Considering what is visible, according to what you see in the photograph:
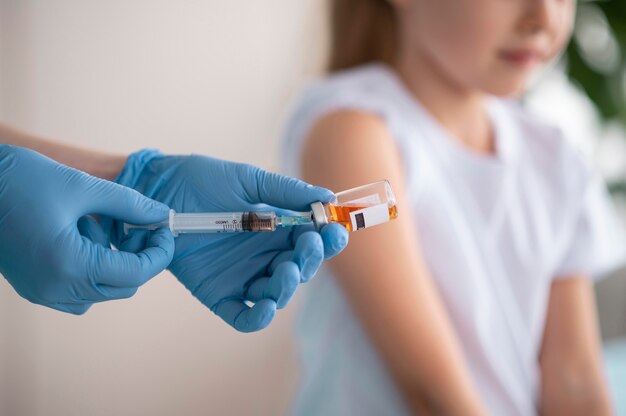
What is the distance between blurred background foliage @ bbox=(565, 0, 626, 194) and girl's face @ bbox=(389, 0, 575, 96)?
83cm

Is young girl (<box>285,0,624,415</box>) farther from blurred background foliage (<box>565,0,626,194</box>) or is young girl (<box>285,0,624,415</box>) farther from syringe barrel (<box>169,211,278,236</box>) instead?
blurred background foliage (<box>565,0,626,194</box>)

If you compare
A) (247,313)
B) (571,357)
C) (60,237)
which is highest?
(60,237)

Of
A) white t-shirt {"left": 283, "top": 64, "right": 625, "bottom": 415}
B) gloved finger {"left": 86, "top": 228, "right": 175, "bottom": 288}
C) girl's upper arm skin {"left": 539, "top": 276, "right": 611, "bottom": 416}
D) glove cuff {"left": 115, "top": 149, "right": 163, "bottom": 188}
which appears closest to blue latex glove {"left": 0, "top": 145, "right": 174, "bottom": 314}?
gloved finger {"left": 86, "top": 228, "right": 175, "bottom": 288}

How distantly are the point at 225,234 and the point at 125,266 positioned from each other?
0.15 metres

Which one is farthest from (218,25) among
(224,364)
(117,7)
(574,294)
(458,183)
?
(574,294)

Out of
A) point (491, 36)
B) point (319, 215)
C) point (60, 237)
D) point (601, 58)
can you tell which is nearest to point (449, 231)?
point (491, 36)

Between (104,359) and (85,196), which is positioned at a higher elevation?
(85,196)

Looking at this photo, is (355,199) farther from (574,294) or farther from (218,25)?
(218,25)

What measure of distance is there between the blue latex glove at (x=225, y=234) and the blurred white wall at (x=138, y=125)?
355 millimetres

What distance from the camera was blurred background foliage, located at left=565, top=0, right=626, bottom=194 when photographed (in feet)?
5.80

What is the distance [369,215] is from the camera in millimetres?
640

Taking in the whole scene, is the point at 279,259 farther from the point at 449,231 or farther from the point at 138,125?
the point at 138,125

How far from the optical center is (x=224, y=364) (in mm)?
1364

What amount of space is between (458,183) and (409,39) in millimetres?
278
